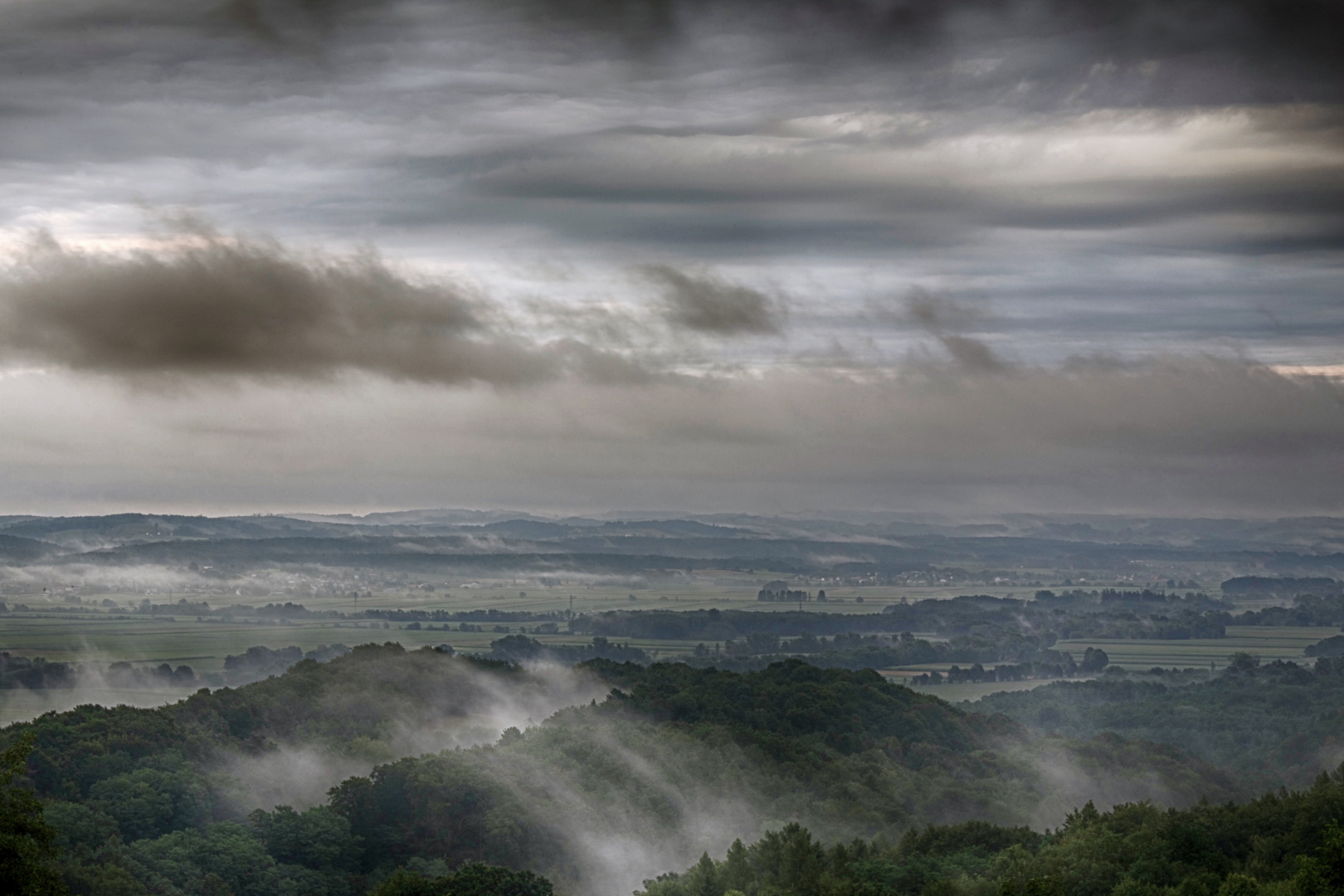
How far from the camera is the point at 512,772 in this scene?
107m

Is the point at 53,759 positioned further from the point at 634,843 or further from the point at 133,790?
the point at 634,843

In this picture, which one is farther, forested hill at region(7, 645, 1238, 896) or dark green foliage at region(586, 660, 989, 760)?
dark green foliage at region(586, 660, 989, 760)

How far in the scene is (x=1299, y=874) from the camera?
5128 centimetres

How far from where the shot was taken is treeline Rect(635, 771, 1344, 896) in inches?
2534

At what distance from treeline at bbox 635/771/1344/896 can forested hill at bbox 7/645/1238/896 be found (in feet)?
81.4

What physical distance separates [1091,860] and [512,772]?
50.6 m

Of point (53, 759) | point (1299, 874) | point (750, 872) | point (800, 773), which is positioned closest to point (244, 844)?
point (53, 759)

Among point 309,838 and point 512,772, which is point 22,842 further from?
point 512,772

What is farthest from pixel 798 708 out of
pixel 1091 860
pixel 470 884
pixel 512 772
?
pixel 1091 860

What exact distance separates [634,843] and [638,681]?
67951 millimetres

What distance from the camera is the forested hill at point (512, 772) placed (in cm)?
9356

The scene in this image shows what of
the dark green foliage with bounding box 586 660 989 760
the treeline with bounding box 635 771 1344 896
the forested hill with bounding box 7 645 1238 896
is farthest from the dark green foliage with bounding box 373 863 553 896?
the dark green foliage with bounding box 586 660 989 760

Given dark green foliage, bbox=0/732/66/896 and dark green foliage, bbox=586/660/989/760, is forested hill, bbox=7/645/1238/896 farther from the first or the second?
dark green foliage, bbox=0/732/66/896

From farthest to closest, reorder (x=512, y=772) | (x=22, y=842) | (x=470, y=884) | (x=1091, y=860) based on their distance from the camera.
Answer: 1. (x=512, y=772)
2. (x=470, y=884)
3. (x=1091, y=860)
4. (x=22, y=842)
